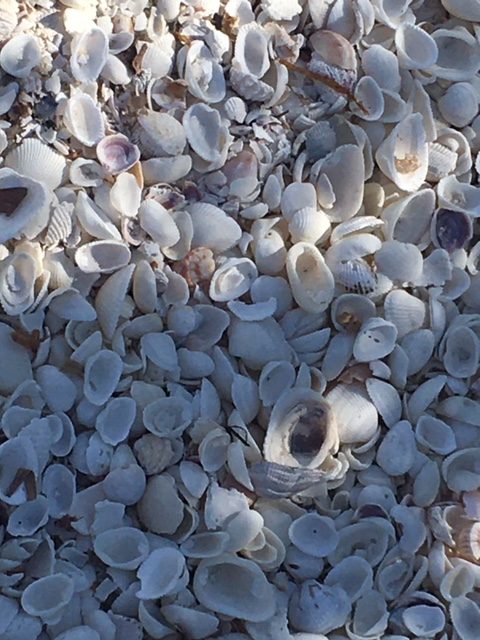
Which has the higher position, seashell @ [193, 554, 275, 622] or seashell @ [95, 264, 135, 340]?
seashell @ [95, 264, 135, 340]

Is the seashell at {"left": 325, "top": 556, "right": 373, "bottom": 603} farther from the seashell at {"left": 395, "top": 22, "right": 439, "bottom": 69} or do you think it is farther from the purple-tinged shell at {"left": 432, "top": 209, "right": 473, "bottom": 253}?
the seashell at {"left": 395, "top": 22, "right": 439, "bottom": 69}

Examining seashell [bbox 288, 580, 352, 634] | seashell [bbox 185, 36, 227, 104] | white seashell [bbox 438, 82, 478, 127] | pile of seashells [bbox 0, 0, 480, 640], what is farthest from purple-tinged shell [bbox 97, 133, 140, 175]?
seashell [bbox 288, 580, 352, 634]

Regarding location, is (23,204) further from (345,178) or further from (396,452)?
(396,452)

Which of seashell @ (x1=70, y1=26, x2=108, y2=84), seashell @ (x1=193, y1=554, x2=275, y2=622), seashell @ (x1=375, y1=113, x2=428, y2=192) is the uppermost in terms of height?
seashell @ (x1=70, y1=26, x2=108, y2=84)

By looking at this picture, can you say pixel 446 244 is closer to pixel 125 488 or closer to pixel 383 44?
pixel 383 44

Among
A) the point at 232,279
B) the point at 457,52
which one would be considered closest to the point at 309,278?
the point at 232,279

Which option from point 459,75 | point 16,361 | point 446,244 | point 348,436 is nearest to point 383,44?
point 459,75
